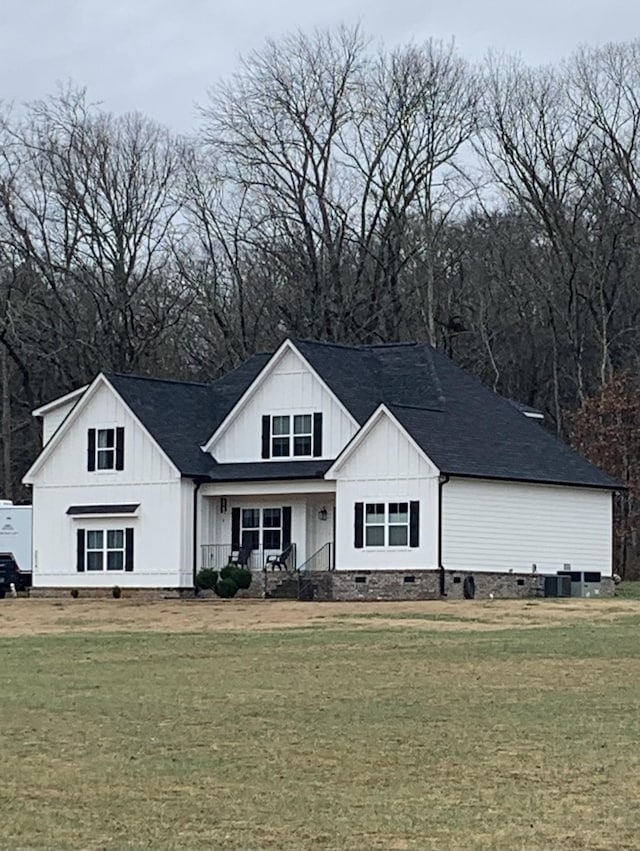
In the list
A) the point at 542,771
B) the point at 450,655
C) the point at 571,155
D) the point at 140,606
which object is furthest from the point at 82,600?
the point at 542,771

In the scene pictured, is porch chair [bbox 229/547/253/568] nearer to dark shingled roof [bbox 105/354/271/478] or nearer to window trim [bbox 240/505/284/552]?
window trim [bbox 240/505/284/552]

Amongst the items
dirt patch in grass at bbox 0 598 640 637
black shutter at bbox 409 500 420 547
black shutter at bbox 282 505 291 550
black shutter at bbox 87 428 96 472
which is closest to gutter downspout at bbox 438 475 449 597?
black shutter at bbox 409 500 420 547

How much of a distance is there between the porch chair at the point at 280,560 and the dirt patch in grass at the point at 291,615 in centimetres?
280

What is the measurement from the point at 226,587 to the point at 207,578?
857 millimetres

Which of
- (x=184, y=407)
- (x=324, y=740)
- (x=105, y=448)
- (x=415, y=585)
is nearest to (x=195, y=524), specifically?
(x=105, y=448)

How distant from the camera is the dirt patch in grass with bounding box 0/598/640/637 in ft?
129

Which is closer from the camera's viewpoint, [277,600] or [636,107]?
[277,600]

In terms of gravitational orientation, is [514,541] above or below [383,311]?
below

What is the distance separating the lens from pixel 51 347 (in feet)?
246

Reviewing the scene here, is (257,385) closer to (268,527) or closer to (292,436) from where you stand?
(292,436)

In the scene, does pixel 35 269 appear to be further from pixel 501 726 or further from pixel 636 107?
pixel 501 726

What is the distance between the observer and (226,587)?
51219 mm

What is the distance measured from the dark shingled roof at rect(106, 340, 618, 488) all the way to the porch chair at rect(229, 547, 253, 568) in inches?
89.8

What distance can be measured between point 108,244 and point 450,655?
158 ft
